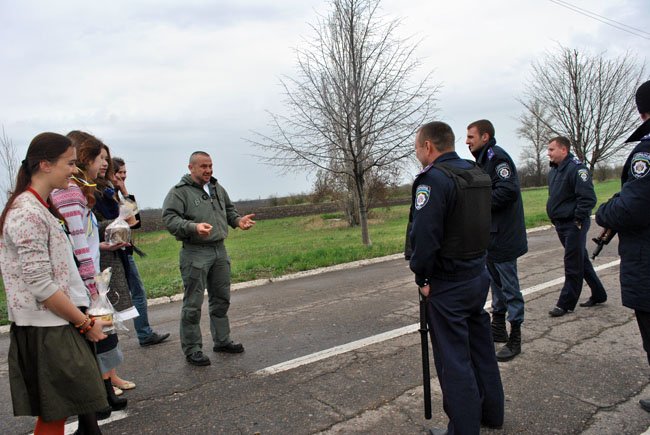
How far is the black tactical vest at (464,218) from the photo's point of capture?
2.97 m

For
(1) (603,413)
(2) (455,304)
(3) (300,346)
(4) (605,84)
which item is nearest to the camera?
(2) (455,304)

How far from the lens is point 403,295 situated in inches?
284

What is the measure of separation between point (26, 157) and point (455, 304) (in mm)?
2726

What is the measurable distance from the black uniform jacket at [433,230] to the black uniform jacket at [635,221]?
4.04ft

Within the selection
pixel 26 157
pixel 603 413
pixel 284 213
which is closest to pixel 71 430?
pixel 26 157

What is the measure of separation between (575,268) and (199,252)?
179 inches

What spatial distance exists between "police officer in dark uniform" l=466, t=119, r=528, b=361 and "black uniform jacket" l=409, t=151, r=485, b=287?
167 centimetres

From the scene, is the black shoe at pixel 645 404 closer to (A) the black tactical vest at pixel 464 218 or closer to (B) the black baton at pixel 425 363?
(B) the black baton at pixel 425 363

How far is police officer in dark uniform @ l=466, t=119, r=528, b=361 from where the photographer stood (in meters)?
4.54

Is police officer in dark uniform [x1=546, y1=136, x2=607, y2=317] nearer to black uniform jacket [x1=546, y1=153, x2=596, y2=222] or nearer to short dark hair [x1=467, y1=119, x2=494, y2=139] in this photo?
black uniform jacket [x1=546, y1=153, x2=596, y2=222]

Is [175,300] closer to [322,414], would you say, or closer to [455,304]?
[322,414]

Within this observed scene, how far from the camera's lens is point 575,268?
19.1ft

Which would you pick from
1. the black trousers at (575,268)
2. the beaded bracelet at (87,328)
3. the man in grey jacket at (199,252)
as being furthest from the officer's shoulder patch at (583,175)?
the beaded bracelet at (87,328)

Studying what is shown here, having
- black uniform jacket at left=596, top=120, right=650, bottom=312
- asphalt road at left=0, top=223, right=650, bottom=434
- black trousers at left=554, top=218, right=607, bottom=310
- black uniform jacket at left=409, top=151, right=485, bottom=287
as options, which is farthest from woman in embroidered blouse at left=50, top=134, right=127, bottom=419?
black trousers at left=554, top=218, right=607, bottom=310
